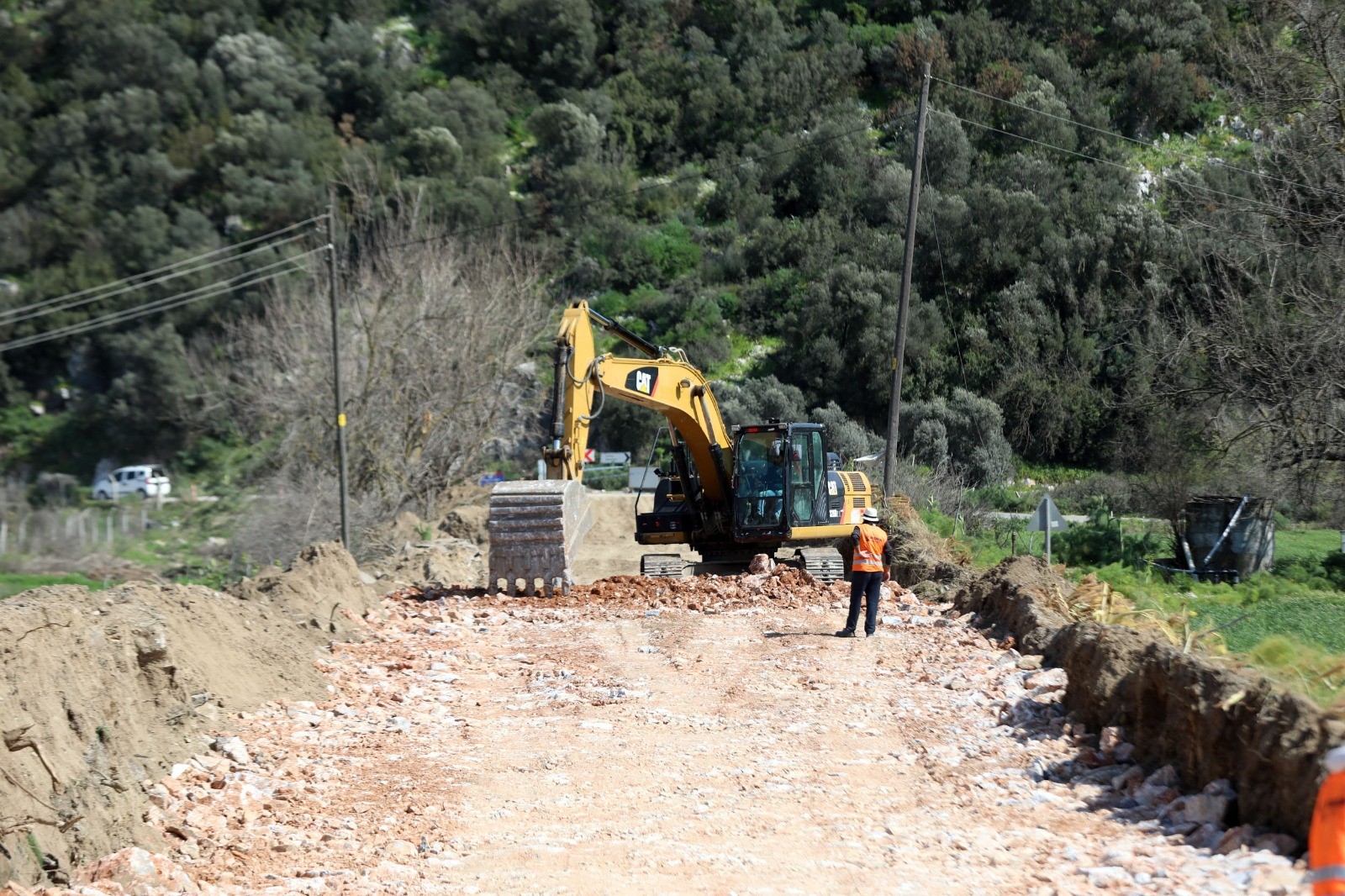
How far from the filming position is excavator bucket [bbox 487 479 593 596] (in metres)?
16.8

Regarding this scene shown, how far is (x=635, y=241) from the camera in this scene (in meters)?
52.6

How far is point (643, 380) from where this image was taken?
1873 centimetres

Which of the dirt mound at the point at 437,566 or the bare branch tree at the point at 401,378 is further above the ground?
the bare branch tree at the point at 401,378

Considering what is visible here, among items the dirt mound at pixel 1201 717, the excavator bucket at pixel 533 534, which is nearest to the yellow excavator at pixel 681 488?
the excavator bucket at pixel 533 534

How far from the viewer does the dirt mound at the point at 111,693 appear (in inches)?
293

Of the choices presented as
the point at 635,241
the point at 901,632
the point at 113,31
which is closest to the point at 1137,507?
the point at 901,632

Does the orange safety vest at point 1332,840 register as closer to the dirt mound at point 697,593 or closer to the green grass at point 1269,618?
the green grass at point 1269,618

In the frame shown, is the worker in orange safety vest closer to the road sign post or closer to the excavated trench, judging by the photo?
the excavated trench

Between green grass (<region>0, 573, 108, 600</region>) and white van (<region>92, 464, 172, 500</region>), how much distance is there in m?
17.2

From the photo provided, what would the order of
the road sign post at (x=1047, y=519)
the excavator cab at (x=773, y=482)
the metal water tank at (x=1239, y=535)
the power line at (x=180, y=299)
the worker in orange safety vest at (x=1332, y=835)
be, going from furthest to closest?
the power line at (x=180, y=299), the metal water tank at (x=1239, y=535), the excavator cab at (x=773, y=482), the road sign post at (x=1047, y=519), the worker in orange safety vest at (x=1332, y=835)

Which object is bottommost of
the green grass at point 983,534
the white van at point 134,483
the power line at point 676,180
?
the green grass at point 983,534

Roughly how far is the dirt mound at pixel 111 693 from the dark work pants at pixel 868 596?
583cm

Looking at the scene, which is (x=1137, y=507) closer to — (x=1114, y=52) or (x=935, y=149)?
(x=935, y=149)

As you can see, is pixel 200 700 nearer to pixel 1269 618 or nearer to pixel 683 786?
pixel 683 786
